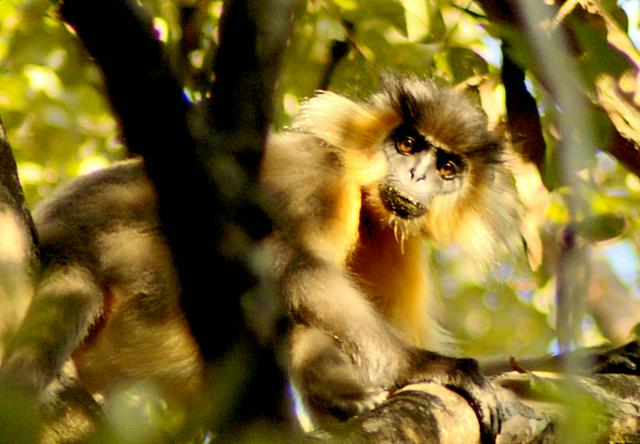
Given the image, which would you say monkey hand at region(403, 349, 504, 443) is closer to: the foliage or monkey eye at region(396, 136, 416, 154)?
the foliage

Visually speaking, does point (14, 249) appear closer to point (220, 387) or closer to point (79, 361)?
point (220, 387)

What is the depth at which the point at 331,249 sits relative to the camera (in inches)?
165

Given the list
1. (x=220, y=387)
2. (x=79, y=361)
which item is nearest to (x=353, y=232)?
(x=79, y=361)

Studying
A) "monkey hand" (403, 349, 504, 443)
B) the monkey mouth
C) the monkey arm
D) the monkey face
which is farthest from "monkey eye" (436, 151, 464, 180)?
the monkey arm

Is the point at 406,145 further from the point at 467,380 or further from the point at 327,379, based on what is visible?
the point at 467,380

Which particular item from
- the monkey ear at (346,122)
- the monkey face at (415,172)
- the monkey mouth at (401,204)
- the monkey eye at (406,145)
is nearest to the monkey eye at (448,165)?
the monkey face at (415,172)

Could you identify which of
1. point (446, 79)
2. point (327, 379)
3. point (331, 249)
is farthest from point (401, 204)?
point (327, 379)

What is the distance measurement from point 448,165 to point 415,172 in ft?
1.07

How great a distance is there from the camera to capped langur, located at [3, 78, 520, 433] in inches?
142

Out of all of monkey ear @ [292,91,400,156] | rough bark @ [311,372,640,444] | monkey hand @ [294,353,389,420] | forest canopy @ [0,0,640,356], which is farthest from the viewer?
monkey ear @ [292,91,400,156]

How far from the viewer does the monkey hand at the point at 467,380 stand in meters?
2.99

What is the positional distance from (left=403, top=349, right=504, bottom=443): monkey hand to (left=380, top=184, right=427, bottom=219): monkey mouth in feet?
2.58

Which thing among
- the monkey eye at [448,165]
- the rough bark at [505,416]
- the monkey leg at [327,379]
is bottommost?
the monkey leg at [327,379]

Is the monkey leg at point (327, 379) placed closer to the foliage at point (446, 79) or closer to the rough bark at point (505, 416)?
the rough bark at point (505, 416)
